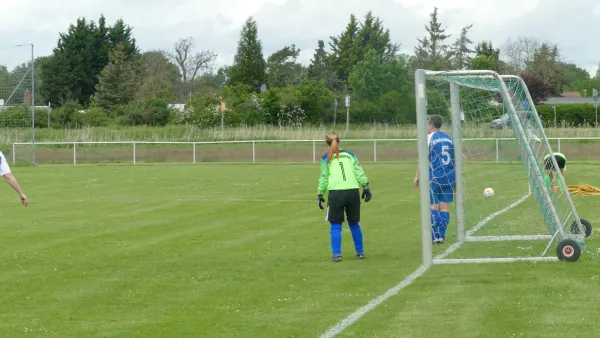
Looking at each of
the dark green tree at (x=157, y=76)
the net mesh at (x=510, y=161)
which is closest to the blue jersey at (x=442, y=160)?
the net mesh at (x=510, y=161)

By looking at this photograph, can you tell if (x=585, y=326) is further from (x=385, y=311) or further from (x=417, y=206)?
(x=417, y=206)

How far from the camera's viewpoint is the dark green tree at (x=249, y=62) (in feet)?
302

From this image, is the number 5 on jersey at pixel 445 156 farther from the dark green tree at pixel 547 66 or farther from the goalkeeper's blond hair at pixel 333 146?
the dark green tree at pixel 547 66

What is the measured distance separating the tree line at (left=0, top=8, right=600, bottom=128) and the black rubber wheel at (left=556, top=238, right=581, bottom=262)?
128 ft

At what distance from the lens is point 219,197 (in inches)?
1008

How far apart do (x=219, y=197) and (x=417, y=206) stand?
5968 millimetres

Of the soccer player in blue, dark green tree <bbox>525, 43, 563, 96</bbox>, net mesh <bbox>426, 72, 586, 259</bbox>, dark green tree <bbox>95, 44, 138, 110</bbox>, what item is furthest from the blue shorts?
dark green tree <bbox>525, 43, 563, 96</bbox>

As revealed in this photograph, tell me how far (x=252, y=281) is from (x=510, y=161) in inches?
240

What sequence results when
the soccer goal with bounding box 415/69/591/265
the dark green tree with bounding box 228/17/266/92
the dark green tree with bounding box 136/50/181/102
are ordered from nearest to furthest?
the soccer goal with bounding box 415/69/591/265 → the dark green tree with bounding box 136/50/181/102 → the dark green tree with bounding box 228/17/266/92

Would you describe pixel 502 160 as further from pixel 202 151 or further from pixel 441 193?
pixel 202 151

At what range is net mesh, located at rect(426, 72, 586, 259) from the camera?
42.9 ft

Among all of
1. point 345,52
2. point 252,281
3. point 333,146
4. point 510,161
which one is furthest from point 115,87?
point 252,281

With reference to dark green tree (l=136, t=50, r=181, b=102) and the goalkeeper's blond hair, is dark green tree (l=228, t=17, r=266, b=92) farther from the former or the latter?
the goalkeeper's blond hair

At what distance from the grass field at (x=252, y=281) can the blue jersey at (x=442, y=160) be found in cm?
108
